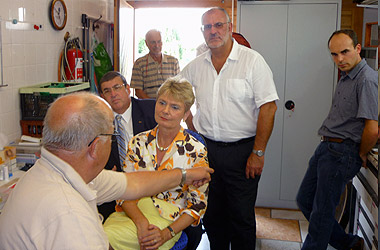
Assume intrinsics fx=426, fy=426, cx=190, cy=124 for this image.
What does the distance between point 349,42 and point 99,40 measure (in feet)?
11.4

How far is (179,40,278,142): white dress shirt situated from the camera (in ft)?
9.27

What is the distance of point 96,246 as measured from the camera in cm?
129

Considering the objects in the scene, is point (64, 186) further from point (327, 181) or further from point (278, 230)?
point (278, 230)

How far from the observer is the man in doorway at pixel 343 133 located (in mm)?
2736

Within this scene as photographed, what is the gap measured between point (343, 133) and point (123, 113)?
4.88ft

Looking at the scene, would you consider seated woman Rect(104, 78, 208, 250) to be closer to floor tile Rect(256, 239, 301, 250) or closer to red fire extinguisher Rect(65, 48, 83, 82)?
floor tile Rect(256, 239, 301, 250)

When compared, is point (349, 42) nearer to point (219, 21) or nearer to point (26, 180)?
point (219, 21)

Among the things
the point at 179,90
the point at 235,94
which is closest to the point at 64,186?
the point at 179,90

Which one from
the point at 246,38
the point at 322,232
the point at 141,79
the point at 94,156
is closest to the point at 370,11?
the point at 246,38

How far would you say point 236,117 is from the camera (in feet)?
9.44

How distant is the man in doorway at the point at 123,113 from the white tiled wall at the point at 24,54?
78 cm

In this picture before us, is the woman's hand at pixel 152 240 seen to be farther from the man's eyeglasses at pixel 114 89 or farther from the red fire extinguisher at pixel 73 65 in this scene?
the red fire extinguisher at pixel 73 65

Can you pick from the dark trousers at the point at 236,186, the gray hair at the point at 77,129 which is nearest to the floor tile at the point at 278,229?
the dark trousers at the point at 236,186

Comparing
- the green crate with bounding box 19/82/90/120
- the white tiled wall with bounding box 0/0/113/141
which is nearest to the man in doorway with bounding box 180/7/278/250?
the green crate with bounding box 19/82/90/120
